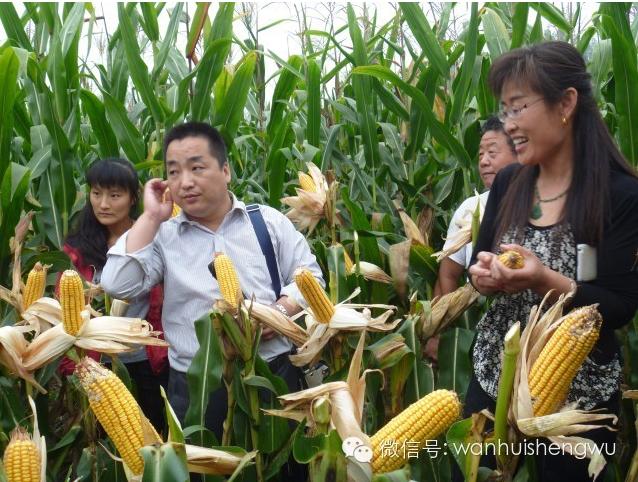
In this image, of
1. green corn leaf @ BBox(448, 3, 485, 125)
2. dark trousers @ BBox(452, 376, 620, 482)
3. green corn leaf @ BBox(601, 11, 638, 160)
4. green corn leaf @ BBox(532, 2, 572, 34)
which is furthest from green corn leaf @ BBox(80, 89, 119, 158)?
dark trousers @ BBox(452, 376, 620, 482)

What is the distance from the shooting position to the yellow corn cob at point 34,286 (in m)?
2.70

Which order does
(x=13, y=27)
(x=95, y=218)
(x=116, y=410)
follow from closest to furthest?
(x=116, y=410)
(x=95, y=218)
(x=13, y=27)

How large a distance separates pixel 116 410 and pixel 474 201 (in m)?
1.64

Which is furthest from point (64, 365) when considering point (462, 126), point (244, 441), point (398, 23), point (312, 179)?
point (398, 23)

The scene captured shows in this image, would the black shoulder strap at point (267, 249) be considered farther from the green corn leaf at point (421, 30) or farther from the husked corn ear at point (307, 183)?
the green corn leaf at point (421, 30)

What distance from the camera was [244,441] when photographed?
2.56 m

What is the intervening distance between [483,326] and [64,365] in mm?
1522

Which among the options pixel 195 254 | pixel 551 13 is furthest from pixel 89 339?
pixel 551 13

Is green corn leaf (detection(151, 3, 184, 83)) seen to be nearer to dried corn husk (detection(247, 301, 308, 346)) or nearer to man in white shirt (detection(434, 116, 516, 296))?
man in white shirt (detection(434, 116, 516, 296))

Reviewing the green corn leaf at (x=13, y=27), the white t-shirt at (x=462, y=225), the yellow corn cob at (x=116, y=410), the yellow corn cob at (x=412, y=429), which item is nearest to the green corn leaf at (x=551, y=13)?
the white t-shirt at (x=462, y=225)

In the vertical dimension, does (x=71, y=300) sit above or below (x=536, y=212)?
below

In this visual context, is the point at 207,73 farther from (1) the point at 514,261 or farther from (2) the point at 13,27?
(1) the point at 514,261

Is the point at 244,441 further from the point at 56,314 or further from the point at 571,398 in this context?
the point at 571,398

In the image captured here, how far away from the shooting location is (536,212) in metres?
2.32
